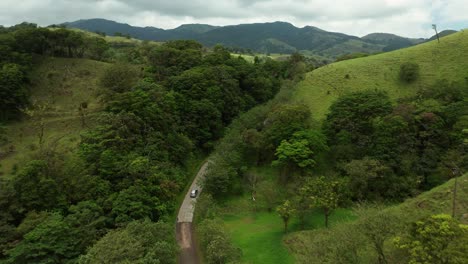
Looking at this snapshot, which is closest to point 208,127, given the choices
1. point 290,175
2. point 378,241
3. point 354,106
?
point 290,175

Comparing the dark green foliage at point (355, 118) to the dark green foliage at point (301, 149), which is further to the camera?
the dark green foliage at point (355, 118)

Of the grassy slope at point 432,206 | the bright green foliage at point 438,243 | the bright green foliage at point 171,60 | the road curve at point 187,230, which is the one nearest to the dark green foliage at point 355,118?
the grassy slope at point 432,206

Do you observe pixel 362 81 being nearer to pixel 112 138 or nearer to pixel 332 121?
pixel 332 121

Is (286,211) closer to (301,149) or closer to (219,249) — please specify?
(219,249)

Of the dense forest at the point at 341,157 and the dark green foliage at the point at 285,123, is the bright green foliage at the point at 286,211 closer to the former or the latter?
the dense forest at the point at 341,157

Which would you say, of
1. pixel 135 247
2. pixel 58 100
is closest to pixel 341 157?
pixel 135 247

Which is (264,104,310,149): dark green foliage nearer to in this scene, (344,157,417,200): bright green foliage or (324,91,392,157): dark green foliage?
(324,91,392,157): dark green foliage

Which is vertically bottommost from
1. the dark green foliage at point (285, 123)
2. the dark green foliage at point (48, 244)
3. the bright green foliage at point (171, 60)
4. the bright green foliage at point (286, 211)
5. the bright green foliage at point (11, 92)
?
the bright green foliage at point (286, 211)
